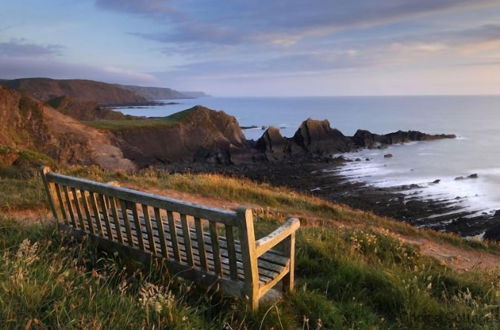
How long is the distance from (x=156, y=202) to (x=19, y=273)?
4.25ft

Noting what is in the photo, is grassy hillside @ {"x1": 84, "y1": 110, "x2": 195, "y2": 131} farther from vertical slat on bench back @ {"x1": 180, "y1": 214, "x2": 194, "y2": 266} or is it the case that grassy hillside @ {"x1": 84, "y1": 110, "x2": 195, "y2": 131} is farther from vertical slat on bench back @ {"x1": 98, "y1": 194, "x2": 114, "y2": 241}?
vertical slat on bench back @ {"x1": 180, "y1": 214, "x2": 194, "y2": 266}

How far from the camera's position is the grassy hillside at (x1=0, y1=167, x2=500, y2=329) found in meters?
2.96

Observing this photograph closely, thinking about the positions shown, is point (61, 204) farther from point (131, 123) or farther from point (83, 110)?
point (83, 110)

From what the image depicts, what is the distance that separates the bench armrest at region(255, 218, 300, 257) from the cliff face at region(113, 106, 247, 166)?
4640 cm

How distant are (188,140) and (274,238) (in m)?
54.8

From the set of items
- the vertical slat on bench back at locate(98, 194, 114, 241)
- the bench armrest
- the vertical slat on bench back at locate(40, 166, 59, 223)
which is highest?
the vertical slat on bench back at locate(40, 166, 59, 223)

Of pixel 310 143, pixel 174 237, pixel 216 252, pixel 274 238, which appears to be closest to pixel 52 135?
pixel 310 143

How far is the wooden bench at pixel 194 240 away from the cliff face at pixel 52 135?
32.1 m

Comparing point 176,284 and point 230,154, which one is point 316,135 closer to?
point 230,154

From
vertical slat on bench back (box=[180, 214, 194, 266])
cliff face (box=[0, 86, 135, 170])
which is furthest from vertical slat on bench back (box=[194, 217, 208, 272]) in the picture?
cliff face (box=[0, 86, 135, 170])

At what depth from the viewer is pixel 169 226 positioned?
3.89m

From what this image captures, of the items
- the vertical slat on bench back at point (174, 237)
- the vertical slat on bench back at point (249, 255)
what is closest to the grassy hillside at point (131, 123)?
the vertical slat on bench back at point (174, 237)

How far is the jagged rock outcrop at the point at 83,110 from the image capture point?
7401 centimetres

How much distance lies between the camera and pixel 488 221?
25.2 meters
